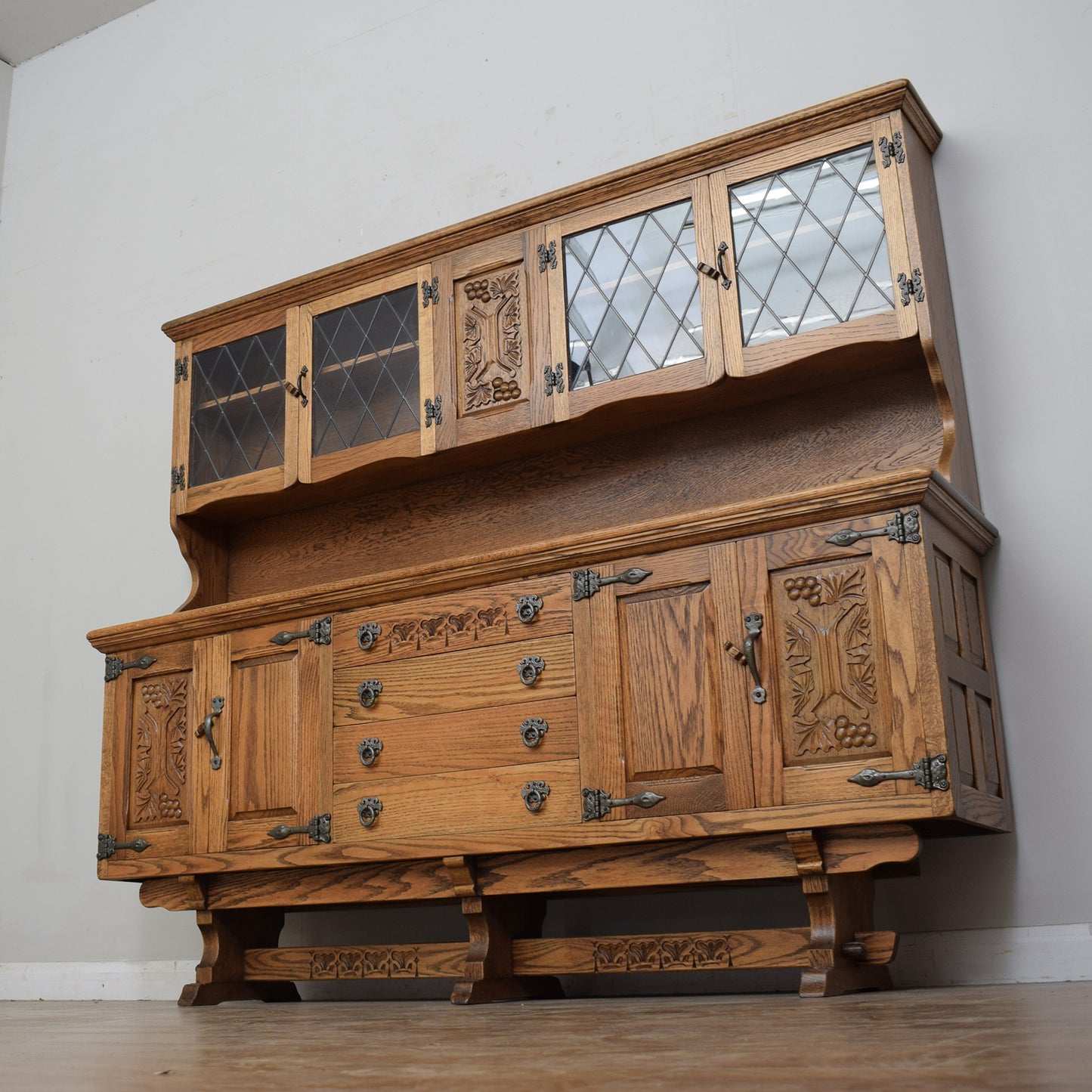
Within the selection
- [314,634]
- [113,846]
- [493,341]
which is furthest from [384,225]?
[113,846]

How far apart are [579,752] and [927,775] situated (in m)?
0.70

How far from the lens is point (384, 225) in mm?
3879

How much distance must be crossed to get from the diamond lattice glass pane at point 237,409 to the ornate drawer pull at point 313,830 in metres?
0.98

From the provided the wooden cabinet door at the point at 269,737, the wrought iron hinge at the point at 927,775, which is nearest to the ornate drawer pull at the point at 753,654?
the wrought iron hinge at the point at 927,775

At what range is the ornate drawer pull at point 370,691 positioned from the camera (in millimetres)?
2807

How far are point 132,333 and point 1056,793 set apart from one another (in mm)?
3331

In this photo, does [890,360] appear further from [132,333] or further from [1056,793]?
[132,333]

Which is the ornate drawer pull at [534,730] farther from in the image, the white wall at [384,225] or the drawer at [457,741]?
the white wall at [384,225]

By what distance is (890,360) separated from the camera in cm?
275

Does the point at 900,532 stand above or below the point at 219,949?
above

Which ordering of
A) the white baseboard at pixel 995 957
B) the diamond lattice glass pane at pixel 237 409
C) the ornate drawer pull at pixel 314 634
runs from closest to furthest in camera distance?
1. the white baseboard at pixel 995 957
2. the ornate drawer pull at pixel 314 634
3. the diamond lattice glass pane at pixel 237 409

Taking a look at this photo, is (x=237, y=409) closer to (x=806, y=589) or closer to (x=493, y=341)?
(x=493, y=341)

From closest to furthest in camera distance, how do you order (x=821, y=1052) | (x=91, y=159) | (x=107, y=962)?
1. (x=821, y=1052)
2. (x=107, y=962)
3. (x=91, y=159)

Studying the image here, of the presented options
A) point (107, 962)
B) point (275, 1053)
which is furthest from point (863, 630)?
point (107, 962)
